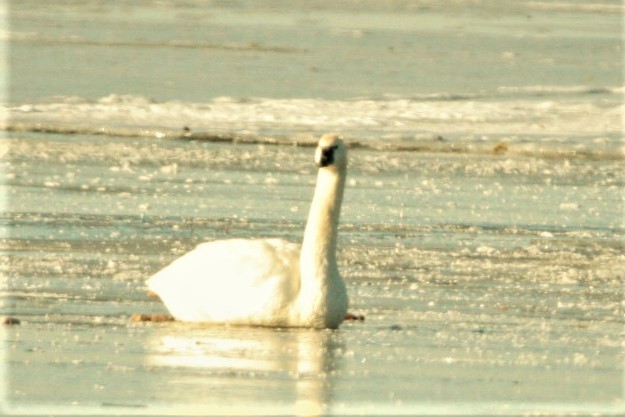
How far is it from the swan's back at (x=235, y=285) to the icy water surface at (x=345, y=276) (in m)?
0.10

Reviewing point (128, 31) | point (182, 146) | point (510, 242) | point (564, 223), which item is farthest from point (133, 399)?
point (128, 31)

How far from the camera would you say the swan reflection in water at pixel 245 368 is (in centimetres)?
663

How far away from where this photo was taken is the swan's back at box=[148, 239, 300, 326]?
862 cm

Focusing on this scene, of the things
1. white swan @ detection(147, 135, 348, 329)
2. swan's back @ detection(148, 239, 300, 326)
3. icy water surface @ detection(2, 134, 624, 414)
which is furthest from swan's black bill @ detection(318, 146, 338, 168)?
icy water surface @ detection(2, 134, 624, 414)

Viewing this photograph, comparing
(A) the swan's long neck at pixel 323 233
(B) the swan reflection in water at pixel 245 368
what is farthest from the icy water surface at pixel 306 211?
(A) the swan's long neck at pixel 323 233

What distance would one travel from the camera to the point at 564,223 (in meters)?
12.6

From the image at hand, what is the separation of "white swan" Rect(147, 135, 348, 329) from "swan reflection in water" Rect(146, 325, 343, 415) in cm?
9

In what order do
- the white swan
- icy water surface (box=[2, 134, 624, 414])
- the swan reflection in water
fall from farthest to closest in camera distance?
the white swan → icy water surface (box=[2, 134, 624, 414]) → the swan reflection in water

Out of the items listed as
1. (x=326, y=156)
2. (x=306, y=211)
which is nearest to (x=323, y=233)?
(x=326, y=156)

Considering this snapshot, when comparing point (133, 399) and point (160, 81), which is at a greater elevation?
point (160, 81)

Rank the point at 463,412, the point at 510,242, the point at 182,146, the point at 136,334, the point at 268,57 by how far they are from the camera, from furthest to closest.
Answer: the point at 268,57 < the point at 182,146 < the point at 510,242 < the point at 136,334 < the point at 463,412

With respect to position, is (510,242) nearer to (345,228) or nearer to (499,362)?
(345,228)

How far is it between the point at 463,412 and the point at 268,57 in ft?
61.2

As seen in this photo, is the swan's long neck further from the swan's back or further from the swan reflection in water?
the swan reflection in water
